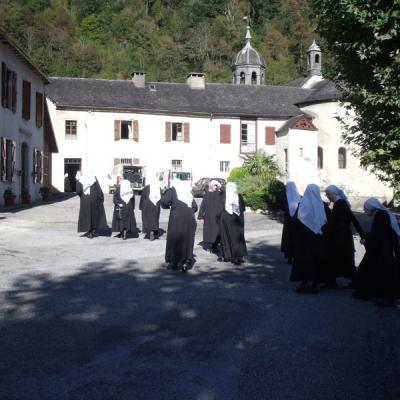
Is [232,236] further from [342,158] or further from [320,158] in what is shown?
[320,158]

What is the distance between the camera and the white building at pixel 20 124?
2174 cm

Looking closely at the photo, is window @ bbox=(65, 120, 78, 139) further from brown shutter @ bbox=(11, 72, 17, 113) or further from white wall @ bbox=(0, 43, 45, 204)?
brown shutter @ bbox=(11, 72, 17, 113)

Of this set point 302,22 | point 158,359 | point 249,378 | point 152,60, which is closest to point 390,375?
point 249,378

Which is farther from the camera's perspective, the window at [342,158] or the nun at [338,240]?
the window at [342,158]

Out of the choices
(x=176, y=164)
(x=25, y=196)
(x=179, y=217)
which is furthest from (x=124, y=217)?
(x=176, y=164)

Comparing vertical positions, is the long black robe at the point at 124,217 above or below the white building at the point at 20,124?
below

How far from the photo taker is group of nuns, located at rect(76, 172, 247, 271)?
9883mm

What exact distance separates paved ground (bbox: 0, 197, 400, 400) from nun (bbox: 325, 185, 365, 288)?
376mm

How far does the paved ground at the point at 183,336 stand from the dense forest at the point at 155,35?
58456 mm

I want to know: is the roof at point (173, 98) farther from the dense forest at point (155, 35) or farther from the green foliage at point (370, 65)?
the green foliage at point (370, 65)

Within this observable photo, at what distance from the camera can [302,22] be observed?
266 feet

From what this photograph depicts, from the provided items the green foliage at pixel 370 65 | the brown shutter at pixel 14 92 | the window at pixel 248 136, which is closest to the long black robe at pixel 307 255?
the green foliage at pixel 370 65

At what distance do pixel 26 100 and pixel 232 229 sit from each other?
1685 cm

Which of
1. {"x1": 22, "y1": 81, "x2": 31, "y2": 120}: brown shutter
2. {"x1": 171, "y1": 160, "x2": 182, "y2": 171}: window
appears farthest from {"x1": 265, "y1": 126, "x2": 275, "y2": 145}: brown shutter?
{"x1": 22, "y1": 81, "x2": 31, "y2": 120}: brown shutter
